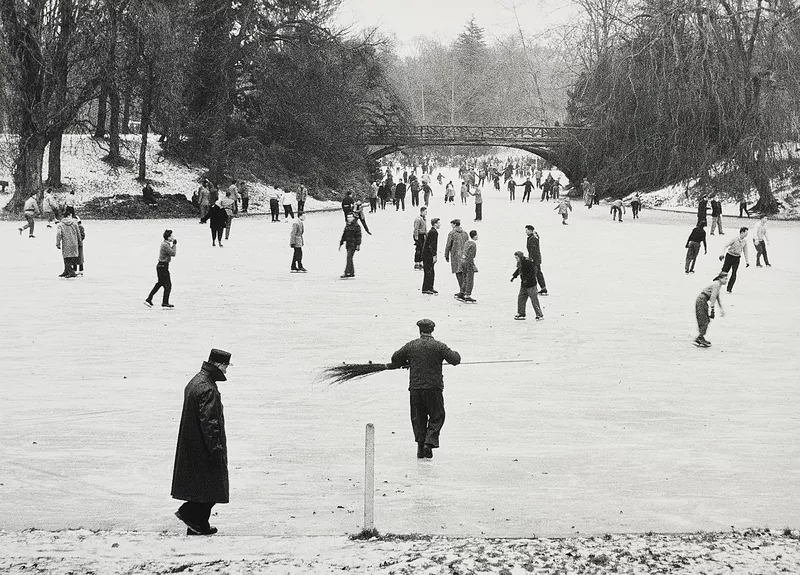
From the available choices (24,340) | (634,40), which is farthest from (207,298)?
(634,40)

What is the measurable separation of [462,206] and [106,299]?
37082 mm

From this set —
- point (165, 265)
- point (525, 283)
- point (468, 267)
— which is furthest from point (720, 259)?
point (165, 265)

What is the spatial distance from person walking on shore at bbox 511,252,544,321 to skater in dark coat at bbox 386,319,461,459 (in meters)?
8.15

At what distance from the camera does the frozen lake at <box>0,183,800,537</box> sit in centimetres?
889

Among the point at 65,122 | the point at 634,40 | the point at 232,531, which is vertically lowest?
the point at 232,531

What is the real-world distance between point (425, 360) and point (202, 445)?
281 centimetres

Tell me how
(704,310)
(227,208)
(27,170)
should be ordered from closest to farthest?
(704,310)
(227,208)
(27,170)

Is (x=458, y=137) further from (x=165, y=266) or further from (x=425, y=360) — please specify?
(x=425, y=360)

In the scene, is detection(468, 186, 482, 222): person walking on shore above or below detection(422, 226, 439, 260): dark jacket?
above

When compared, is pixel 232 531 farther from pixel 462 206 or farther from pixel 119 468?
pixel 462 206

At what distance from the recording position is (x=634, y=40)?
1732 inches

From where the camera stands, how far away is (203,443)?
7586 millimetres

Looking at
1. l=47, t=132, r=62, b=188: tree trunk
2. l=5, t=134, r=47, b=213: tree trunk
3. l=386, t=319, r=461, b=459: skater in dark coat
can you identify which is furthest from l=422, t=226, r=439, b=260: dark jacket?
l=47, t=132, r=62, b=188: tree trunk

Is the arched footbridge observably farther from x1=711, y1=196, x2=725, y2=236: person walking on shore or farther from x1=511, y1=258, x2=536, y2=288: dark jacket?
x1=511, y1=258, x2=536, y2=288: dark jacket
